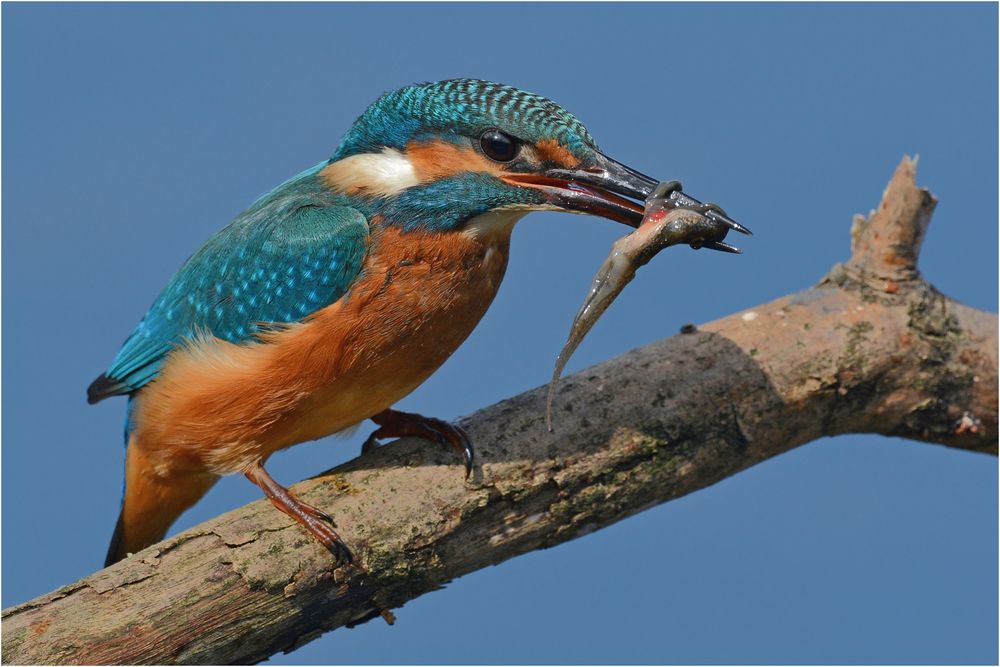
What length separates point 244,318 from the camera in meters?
3.87

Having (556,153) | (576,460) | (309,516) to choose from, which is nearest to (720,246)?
(556,153)

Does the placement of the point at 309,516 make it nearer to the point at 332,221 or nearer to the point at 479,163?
the point at 332,221

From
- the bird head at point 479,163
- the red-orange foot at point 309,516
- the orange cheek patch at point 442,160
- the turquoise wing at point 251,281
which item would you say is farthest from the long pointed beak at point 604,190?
the red-orange foot at point 309,516

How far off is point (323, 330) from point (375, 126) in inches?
30.3

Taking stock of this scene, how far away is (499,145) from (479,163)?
89 millimetres

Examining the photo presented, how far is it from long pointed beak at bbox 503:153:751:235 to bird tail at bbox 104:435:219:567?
68.3 inches

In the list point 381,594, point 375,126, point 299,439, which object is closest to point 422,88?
point 375,126

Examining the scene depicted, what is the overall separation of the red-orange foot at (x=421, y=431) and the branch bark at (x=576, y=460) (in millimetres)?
56

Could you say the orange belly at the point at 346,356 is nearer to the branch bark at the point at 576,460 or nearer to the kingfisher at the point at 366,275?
the kingfisher at the point at 366,275

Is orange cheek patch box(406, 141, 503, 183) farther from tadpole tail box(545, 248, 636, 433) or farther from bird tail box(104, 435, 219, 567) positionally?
bird tail box(104, 435, 219, 567)

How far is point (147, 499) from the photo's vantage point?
13.9 feet

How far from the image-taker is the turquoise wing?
374 centimetres

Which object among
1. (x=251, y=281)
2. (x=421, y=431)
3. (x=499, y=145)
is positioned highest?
(x=499, y=145)

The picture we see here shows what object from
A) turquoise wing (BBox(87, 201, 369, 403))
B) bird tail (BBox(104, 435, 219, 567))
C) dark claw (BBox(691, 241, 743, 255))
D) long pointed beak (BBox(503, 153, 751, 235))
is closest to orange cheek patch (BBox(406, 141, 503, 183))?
long pointed beak (BBox(503, 153, 751, 235))
